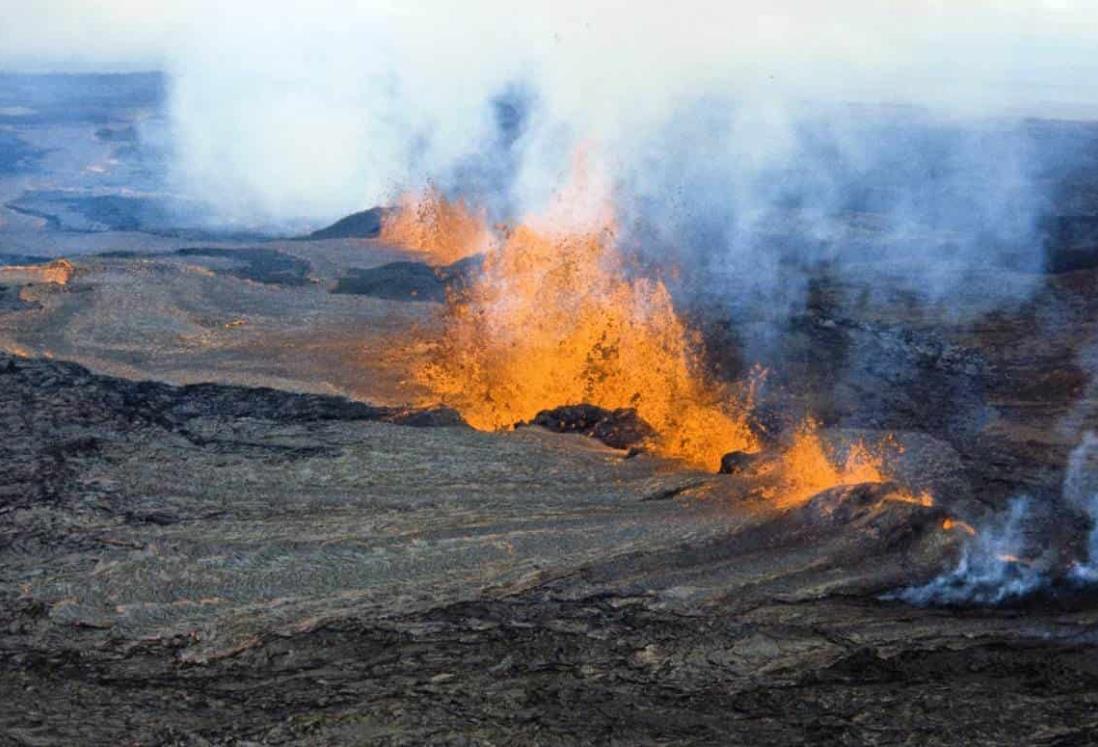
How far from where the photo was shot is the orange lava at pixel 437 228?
77.8ft

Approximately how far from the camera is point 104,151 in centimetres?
5103

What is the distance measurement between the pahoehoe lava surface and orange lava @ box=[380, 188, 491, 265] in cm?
1303

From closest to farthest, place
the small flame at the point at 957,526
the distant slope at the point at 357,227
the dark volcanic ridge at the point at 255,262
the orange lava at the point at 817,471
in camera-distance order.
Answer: the small flame at the point at 957,526 < the orange lava at the point at 817,471 < the dark volcanic ridge at the point at 255,262 < the distant slope at the point at 357,227

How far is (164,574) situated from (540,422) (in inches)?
184

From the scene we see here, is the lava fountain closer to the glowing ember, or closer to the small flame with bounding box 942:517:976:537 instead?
the glowing ember

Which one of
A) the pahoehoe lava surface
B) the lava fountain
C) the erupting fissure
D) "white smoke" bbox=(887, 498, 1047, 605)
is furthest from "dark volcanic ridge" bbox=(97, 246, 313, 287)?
"white smoke" bbox=(887, 498, 1047, 605)

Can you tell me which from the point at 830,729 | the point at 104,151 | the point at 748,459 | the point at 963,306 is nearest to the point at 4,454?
the point at 748,459

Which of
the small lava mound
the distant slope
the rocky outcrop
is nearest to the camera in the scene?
the small lava mound

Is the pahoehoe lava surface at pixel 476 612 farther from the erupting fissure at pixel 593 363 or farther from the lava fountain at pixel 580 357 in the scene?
the lava fountain at pixel 580 357

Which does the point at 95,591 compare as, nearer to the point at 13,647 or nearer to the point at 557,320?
the point at 13,647

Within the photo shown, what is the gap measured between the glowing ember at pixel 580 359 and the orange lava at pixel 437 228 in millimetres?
6751

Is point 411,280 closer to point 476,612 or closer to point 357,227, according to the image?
point 357,227

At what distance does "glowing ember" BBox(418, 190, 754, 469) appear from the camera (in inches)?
486

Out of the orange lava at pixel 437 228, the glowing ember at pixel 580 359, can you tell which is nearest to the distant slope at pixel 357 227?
the orange lava at pixel 437 228
